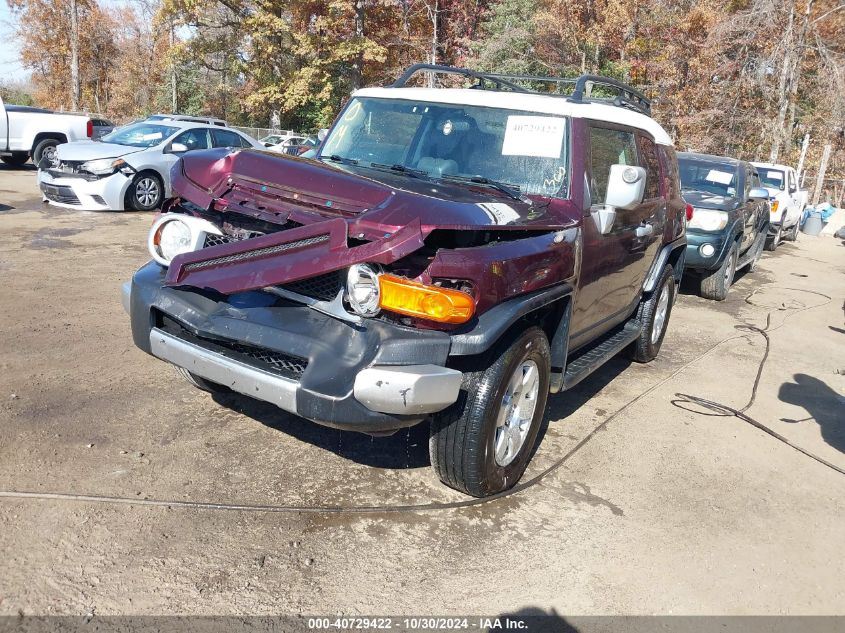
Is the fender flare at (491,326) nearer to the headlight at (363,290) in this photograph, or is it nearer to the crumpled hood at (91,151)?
the headlight at (363,290)

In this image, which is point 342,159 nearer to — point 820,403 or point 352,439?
point 352,439

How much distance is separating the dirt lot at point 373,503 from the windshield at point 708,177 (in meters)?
5.00

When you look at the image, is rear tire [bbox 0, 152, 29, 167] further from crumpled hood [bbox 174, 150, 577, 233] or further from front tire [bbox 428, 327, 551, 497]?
front tire [bbox 428, 327, 551, 497]

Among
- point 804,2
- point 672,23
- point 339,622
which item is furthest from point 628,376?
point 672,23

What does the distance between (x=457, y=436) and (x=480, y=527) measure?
473 millimetres

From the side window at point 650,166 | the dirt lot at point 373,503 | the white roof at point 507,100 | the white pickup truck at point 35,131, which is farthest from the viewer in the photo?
the white pickup truck at point 35,131

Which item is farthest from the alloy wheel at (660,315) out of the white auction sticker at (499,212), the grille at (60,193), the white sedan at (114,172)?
the grille at (60,193)

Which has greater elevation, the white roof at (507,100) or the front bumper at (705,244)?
the white roof at (507,100)

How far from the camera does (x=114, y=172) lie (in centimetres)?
1148

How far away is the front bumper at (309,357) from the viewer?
292cm

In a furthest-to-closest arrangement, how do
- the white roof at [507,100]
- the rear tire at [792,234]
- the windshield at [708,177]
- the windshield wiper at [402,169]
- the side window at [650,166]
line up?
1. the rear tire at [792,234]
2. the windshield at [708,177]
3. the side window at [650,166]
4. the white roof at [507,100]
5. the windshield wiper at [402,169]

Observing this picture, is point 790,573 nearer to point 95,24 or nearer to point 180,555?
point 180,555

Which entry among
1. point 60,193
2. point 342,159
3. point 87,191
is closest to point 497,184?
point 342,159

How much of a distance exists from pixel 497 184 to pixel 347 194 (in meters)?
1.11
